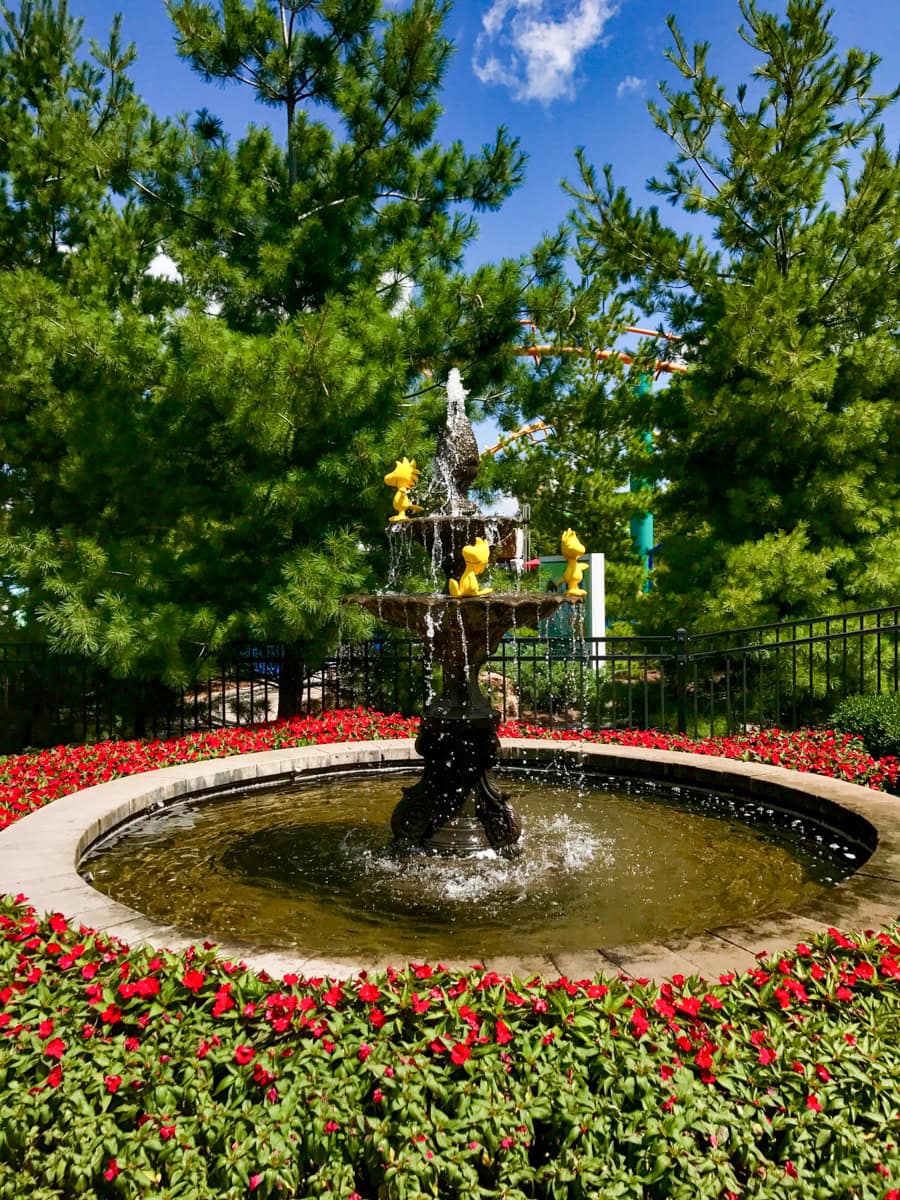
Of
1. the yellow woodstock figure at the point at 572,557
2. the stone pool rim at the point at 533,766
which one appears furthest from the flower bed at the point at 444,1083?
the yellow woodstock figure at the point at 572,557

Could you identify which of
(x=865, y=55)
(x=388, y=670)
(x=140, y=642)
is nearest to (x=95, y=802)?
(x=140, y=642)

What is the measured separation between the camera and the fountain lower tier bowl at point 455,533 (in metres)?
5.26

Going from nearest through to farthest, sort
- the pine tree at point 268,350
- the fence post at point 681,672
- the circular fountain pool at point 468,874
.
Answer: the circular fountain pool at point 468,874, the pine tree at point 268,350, the fence post at point 681,672

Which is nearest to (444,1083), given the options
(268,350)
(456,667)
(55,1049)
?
(55,1049)

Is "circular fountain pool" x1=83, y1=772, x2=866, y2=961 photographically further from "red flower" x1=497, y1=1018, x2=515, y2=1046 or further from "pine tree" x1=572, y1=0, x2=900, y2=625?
"pine tree" x1=572, y1=0, x2=900, y2=625

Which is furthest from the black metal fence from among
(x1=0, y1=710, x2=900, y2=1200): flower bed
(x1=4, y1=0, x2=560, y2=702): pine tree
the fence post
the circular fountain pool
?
(x1=0, y1=710, x2=900, y2=1200): flower bed

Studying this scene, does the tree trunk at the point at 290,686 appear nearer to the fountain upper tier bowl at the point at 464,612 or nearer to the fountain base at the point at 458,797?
the fountain base at the point at 458,797

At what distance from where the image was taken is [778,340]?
1122 cm

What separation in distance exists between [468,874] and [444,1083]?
8.09 ft

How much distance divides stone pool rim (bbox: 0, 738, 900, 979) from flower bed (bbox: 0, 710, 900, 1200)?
9.3 inches

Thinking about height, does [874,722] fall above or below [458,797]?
above

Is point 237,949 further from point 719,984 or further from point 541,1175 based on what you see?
point 719,984

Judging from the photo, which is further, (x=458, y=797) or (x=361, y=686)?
(x=361, y=686)

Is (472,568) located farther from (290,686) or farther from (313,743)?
(290,686)
